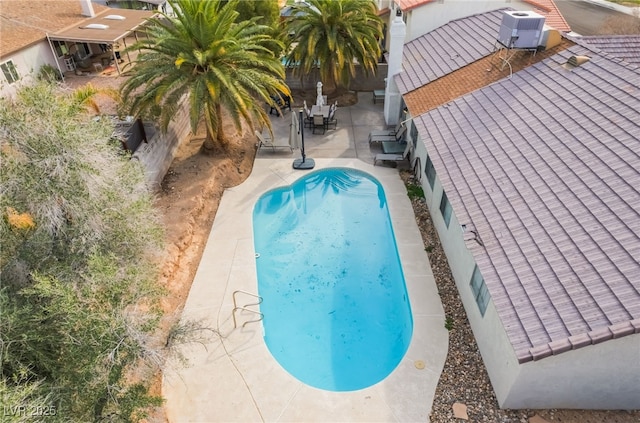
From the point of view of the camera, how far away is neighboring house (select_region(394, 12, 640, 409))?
7.48 m

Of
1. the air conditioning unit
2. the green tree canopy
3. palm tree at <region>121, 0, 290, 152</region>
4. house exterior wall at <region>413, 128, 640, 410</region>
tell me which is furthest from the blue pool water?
the air conditioning unit

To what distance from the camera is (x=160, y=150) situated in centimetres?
1619

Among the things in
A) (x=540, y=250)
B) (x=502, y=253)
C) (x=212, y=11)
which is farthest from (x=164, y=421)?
(x=212, y=11)

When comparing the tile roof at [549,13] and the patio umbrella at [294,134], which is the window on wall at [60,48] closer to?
the patio umbrella at [294,134]

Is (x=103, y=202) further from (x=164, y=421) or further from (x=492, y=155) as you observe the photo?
(x=492, y=155)

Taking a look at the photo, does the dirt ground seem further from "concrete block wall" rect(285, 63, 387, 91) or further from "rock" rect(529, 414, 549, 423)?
"concrete block wall" rect(285, 63, 387, 91)

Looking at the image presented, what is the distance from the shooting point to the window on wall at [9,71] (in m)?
19.9

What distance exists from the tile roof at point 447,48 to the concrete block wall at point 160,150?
1057cm

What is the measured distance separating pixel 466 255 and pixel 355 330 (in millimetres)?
3894

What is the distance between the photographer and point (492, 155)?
38.4ft

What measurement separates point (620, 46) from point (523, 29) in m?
3.64

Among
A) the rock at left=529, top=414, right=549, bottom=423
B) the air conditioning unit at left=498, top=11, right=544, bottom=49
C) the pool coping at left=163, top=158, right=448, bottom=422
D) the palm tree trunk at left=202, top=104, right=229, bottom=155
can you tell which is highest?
the air conditioning unit at left=498, top=11, right=544, bottom=49

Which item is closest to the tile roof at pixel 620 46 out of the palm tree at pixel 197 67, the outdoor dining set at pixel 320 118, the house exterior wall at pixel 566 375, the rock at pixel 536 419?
the outdoor dining set at pixel 320 118

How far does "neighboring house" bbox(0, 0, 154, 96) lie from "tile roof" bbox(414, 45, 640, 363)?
63.5 feet
